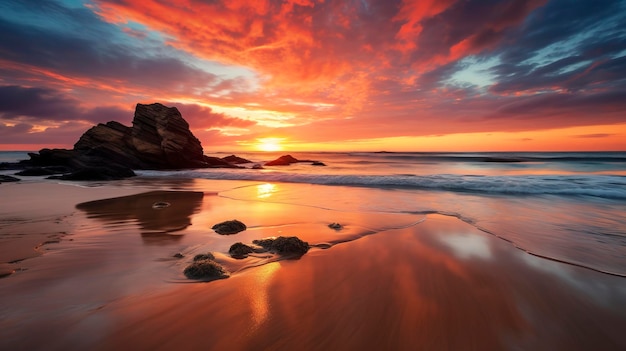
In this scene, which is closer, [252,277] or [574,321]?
[574,321]

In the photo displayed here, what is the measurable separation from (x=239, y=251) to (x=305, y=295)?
149cm

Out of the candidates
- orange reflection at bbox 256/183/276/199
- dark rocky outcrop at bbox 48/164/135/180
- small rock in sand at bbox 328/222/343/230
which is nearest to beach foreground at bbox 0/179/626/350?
small rock in sand at bbox 328/222/343/230

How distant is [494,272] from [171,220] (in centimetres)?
624

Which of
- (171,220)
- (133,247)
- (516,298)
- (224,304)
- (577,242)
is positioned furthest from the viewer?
(171,220)

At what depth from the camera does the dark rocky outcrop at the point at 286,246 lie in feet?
13.0

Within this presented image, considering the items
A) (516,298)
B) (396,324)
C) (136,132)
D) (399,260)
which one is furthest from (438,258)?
(136,132)

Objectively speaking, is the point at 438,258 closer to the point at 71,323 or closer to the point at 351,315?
the point at 351,315

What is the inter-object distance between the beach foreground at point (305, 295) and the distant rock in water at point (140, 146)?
18.6 m

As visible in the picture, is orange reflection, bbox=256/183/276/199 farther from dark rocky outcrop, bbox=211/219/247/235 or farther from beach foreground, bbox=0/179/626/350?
beach foreground, bbox=0/179/626/350

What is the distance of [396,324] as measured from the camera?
229 cm

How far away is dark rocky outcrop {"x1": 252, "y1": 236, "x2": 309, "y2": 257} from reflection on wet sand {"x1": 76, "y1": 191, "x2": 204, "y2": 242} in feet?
6.23

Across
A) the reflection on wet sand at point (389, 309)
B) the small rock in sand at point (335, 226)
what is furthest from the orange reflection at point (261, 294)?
the small rock in sand at point (335, 226)

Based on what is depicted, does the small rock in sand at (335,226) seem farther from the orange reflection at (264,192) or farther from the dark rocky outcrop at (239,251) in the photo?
the orange reflection at (264,192)

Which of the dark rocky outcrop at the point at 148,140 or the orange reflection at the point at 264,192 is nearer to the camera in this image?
the orange reflection at the point at 264,192
